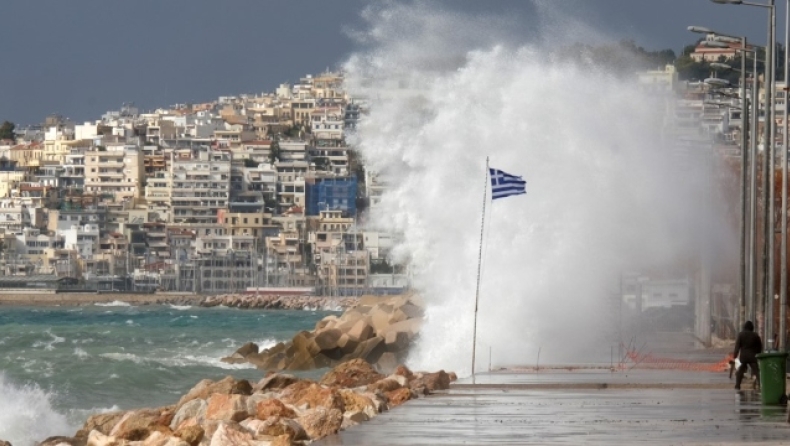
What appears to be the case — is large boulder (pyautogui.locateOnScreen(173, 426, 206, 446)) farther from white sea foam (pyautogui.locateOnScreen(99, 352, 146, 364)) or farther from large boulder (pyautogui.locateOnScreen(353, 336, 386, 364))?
white sea foam (pyautogui.locateOnScreen(99, 352, 146, 364))

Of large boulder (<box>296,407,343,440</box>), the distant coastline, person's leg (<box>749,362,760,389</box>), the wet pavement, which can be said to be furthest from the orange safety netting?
the distant coastline

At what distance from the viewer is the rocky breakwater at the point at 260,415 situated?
17.3 meters

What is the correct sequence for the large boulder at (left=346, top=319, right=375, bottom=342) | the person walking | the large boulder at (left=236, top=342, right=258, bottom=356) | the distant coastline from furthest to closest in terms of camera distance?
1. the distant coastline
2. the large boulder at (left=236, top=342, right=258, bottom=356)
3. the large boulder at (left=346, top=319, right=375, bottom=342)
4. the person walking

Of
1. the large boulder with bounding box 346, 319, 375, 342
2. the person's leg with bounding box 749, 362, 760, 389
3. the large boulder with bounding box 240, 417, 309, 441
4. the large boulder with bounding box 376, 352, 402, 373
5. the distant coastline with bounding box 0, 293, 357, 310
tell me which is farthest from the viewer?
the distant coastline with bounding box 0, 293, 357, 310

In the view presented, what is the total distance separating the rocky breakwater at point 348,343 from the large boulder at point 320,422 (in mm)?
27652

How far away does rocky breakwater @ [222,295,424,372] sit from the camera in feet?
157

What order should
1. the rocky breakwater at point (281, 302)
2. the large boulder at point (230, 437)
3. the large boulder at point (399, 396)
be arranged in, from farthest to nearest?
the rocky breakwater at point (281, 302), the large boulder at point (399, 396), the large boulder at point (230, 437)

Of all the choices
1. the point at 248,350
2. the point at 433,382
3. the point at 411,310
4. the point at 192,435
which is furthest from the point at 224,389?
the point at 248,350

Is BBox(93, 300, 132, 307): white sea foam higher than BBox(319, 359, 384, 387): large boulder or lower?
higher

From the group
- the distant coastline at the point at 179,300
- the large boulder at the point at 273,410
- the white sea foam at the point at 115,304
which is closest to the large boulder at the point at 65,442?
the large boulder at the point at 273,410

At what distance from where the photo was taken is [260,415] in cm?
1992

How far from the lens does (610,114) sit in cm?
4716

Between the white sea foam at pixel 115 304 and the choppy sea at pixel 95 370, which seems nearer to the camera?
the choppy sea at pixel 95 370

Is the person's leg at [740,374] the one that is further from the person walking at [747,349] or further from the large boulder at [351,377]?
the large boulder at [351,377]
